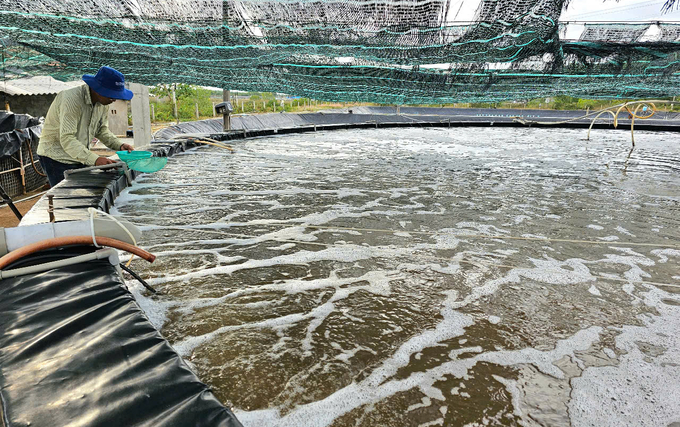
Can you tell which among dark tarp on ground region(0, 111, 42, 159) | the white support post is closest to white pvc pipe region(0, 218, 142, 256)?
dark tarp on ground region(0, 111, 42, 159)

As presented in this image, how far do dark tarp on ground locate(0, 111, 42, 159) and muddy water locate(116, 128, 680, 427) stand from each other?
203 centimetres

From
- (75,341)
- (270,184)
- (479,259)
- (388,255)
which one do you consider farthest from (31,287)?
(270,184)

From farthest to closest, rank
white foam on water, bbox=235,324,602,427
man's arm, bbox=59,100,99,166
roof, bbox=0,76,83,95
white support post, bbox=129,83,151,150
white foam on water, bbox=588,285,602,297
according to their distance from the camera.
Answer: roof, bbox=0,76,83,95 < white support post, bbox=129,83,151,150 < man's arm, bbox=59,100,99,166 < white foam on water, bbox=588,285,602,297 < white foam on water, bbox=235,324,602,427

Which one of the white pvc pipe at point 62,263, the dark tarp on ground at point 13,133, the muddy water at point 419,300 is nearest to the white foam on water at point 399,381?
the muddy water at point 419,300

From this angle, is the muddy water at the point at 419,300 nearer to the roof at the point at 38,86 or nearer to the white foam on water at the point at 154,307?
the white foam on water at the point at 154,307

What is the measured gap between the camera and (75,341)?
160cm

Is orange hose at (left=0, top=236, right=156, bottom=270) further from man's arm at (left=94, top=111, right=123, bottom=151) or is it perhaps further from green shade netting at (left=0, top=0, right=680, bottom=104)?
green shade netting at (left=0, top=0, right=680, bottom=104)

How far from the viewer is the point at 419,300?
2.98 meters

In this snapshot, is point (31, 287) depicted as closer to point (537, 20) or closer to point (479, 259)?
point (479, 259)

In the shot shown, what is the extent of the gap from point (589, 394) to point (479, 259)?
1739 mm

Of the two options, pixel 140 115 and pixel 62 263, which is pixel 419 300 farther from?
pixel 140 115

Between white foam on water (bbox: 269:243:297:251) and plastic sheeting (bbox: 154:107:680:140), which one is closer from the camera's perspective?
white foam on water (bbox: 269:243:297:251)

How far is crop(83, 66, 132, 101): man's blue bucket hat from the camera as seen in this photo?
11.1 ft

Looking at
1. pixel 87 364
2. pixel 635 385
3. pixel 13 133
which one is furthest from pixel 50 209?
pixel 13 133
